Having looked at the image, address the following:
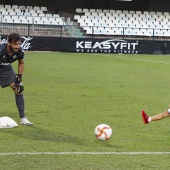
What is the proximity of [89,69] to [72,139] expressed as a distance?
14.1m

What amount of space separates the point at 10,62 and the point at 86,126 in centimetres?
185

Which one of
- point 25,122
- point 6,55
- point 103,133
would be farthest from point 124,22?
point 103,133

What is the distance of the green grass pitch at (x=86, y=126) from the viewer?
6.77 metres

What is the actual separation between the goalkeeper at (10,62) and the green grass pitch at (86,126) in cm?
63

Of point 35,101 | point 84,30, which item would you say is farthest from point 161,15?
point 35,101

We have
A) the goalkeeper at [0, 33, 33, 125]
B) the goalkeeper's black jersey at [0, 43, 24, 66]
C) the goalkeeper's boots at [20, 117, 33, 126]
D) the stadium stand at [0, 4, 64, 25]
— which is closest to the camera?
the goalkeeper at [0, 33, 33, 125]

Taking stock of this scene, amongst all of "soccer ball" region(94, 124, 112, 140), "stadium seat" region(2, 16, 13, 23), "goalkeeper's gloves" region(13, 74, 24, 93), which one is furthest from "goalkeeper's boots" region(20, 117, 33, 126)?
"stadium seat" region(2, 16, 13, 23)

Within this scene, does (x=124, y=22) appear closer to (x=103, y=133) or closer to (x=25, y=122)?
(x=25, y=122)

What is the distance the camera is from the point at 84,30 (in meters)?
40.8

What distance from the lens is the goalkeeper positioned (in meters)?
8.82

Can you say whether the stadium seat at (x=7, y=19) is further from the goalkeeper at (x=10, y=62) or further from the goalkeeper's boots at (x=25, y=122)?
the goalkeeper's boots at (x=25, y=122)

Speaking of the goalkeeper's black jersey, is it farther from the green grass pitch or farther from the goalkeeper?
the green grass pitch

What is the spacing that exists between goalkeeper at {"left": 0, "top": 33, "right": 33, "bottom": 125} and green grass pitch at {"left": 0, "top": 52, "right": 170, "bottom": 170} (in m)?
0.63

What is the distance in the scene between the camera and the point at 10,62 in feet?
30.5
